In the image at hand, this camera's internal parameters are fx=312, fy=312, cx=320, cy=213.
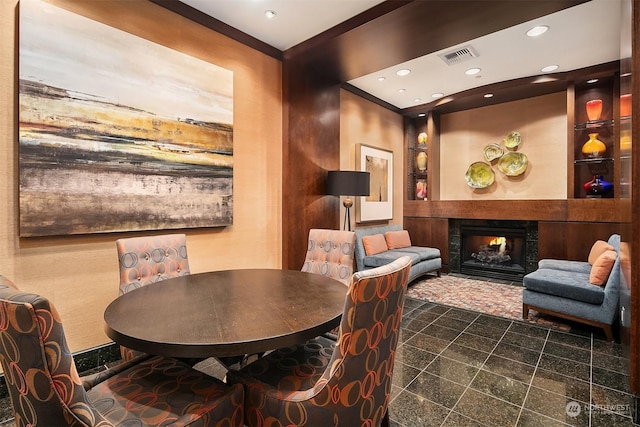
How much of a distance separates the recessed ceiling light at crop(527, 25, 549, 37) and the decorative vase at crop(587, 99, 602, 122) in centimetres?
176

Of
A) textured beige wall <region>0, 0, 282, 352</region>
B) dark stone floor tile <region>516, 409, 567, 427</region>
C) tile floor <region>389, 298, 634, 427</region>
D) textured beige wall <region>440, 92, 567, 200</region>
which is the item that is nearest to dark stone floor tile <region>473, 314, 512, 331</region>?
tile floor <region>389, 298, 634, 427</region>

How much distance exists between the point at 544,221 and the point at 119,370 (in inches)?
205

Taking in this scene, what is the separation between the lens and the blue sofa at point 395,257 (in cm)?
443

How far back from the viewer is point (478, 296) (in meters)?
4.14

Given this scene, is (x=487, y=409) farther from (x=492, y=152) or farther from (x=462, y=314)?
(x=492, y=152)

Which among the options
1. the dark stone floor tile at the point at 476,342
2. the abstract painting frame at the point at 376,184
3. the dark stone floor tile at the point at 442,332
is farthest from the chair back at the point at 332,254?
the abstract painting frame at the point at 376,184

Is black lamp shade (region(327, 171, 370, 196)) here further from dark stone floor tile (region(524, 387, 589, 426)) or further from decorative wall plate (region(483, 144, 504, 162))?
decorative wall plate (region(483, 144, 504, 162))

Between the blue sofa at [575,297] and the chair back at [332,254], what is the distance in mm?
2046

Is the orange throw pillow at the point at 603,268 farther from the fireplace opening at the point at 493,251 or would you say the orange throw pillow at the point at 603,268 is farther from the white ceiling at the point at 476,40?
the white ceiling at the point at 476,40

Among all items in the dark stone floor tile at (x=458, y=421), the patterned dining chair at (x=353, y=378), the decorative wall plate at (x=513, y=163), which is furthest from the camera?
the decorative wall plate at (x=513, y=163)

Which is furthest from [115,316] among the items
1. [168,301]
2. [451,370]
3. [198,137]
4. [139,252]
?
[451,370]

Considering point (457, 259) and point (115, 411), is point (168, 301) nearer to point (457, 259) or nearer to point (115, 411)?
point (115, 411)

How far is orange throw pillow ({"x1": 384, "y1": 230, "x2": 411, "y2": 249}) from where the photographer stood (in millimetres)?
5105

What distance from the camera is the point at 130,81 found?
7.82 ft
